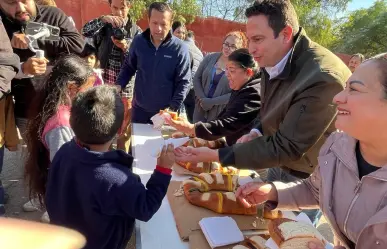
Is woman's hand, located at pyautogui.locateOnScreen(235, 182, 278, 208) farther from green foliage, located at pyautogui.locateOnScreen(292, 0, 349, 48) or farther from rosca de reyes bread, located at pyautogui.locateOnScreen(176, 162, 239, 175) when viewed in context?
green foliage, located at pyautogui.locateOnScreen(292, 0, 349, 48)

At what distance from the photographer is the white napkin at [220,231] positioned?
1485 mm

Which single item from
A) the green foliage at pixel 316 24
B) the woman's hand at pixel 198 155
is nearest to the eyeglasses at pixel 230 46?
the woman's hand at pixel 198 155

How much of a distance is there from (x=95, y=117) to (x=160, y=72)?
2.03 meters

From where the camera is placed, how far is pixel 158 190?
1.51 meters

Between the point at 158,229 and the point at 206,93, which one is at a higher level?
Result: the point at 206,93

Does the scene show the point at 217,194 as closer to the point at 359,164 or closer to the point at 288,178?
the point at 288,178

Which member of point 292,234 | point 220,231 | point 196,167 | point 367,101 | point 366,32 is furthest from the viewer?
point 366,32

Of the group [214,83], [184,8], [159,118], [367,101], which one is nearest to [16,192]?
[159,118]

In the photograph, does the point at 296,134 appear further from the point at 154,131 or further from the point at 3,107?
the point at 3,107

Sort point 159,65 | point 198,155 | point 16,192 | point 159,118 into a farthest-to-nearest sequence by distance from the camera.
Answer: point 159,65, point 16,192, point 159,118, point 198,155

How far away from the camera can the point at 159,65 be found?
3422mm

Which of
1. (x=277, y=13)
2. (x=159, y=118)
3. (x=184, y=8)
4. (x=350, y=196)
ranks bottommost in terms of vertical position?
(x=159, y=118)

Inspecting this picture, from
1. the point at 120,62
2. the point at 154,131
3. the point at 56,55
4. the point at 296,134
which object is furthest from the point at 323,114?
the point at 120,62

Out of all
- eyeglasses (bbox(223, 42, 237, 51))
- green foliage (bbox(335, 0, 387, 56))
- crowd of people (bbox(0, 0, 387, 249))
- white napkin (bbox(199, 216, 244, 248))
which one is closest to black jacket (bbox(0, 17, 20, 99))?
crowd of people (bbox(0, 0, 387, 249))
